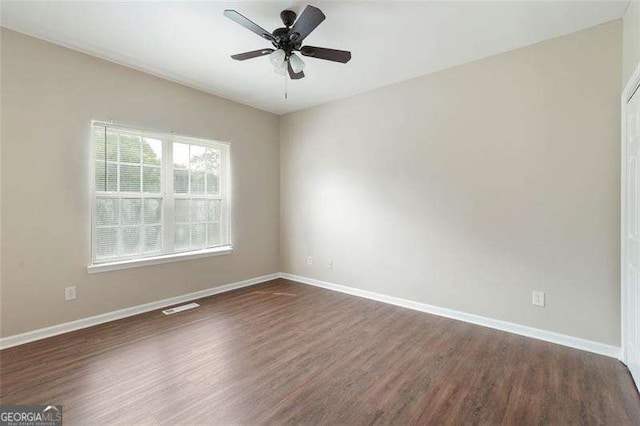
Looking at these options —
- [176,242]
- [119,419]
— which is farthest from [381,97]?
[119,419]

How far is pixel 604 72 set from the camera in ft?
8.16

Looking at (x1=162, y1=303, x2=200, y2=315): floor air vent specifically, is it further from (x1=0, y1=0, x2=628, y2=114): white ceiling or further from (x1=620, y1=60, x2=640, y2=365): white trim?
(x1=620, y1=60, x2=640, y2=365): white trim

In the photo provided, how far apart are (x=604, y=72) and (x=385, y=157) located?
2.10 m

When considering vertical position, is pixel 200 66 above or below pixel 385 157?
above

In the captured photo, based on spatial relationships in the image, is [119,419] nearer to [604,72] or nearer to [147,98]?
[147,98]

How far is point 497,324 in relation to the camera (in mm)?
3006

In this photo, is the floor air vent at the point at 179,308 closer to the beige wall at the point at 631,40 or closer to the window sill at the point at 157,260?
the window sill at the point at 157,260

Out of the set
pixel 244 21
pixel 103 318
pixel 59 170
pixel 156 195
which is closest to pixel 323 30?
pixel 244 21

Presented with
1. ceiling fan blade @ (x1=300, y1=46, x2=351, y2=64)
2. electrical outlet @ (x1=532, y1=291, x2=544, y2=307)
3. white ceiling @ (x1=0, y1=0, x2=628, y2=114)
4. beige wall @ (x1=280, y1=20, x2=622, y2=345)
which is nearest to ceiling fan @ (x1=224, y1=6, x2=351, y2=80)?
ceiling fan blade @ (x1=300, y1=46, x2=351, y2=64)

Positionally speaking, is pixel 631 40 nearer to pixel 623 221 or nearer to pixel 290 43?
pixel 623 221

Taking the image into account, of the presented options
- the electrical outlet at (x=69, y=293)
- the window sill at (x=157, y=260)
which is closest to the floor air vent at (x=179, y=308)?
the window sill at (x=157, y=260)

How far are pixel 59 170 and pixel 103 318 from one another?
1573 mm

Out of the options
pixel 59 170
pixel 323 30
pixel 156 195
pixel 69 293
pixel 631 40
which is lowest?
pixel 69 293

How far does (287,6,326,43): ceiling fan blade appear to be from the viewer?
1972 millimetres
